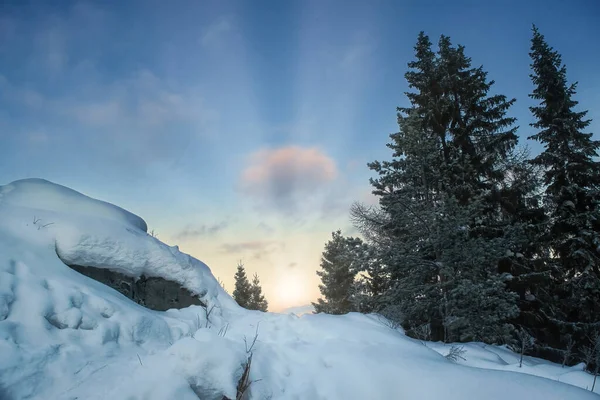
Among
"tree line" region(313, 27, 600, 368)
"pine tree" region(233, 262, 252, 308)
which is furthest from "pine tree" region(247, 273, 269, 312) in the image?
"tree line" region(313, 27, 600, 368)

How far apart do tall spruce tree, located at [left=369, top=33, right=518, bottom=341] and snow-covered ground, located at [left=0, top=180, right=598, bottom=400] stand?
3324mm

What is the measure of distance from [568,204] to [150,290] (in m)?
15.5

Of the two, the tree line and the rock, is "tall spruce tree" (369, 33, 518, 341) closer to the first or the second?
the tree line

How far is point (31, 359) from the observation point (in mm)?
3246

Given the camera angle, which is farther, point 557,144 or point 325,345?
point 557,144

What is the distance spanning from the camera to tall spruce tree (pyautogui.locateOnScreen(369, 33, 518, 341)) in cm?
971

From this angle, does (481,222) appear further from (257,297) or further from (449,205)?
(257,297)

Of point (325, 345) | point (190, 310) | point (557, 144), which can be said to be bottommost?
point (190, 310)

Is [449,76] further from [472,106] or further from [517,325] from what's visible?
[517,325]

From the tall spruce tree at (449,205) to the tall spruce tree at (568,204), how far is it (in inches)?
73.4

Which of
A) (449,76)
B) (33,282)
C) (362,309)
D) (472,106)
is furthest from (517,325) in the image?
(33,282)

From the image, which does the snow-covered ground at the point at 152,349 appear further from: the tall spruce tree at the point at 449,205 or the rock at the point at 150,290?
the tall spruce tree at the point at 449,205

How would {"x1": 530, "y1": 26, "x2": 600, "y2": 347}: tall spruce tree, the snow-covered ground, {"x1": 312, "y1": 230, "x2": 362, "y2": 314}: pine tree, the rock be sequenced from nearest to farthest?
the snow-covered ground, the rock, {"x1": 530, "y1": 26, "x2": 600, "y2": 347}: tall spruce tree, {"x1": 312, "y1": 230, "x2": 362, "y2": 314}: pine tree

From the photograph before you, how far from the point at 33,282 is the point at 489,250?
11578 mm
